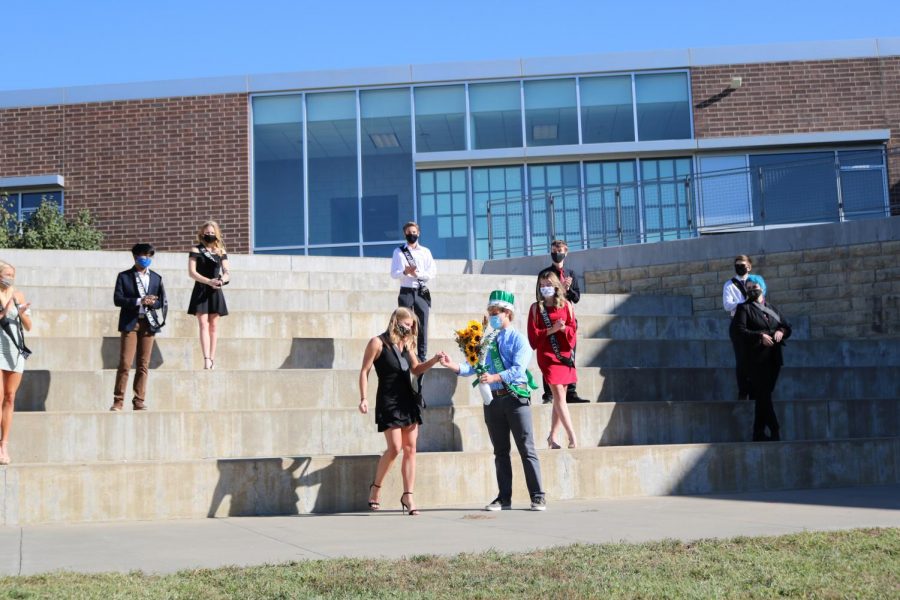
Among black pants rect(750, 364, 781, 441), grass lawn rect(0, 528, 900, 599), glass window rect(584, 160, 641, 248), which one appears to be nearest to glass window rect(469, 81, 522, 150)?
glass window rect(584, 160, 641, 248)

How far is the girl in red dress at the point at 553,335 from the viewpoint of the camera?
10.8 metres

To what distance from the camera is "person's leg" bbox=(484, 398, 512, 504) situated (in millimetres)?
9562

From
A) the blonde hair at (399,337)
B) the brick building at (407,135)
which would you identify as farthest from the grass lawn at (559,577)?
the brick building at (407,135)

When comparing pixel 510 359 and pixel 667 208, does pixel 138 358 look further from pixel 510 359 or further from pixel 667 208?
pixel 667 208

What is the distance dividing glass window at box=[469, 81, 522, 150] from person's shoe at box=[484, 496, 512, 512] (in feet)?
50.4

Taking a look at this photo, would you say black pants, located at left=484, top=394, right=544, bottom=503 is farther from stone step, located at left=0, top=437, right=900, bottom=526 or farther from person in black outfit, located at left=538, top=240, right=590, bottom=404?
person in black outfit, located at left=538, top=240, right=590, bottom=404

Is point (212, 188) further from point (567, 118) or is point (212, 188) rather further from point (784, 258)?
point (784, 258)

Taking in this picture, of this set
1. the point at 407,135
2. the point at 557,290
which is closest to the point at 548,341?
the point at 557,290

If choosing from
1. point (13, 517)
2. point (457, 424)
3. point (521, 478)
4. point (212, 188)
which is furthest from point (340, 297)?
point (212, 188)

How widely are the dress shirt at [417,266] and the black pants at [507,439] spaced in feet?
9.35

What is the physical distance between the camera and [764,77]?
24.2m

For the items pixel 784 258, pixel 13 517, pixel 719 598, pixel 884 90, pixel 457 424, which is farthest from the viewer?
pixel 884 90

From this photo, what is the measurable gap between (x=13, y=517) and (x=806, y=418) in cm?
832

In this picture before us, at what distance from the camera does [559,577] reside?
228 inches
